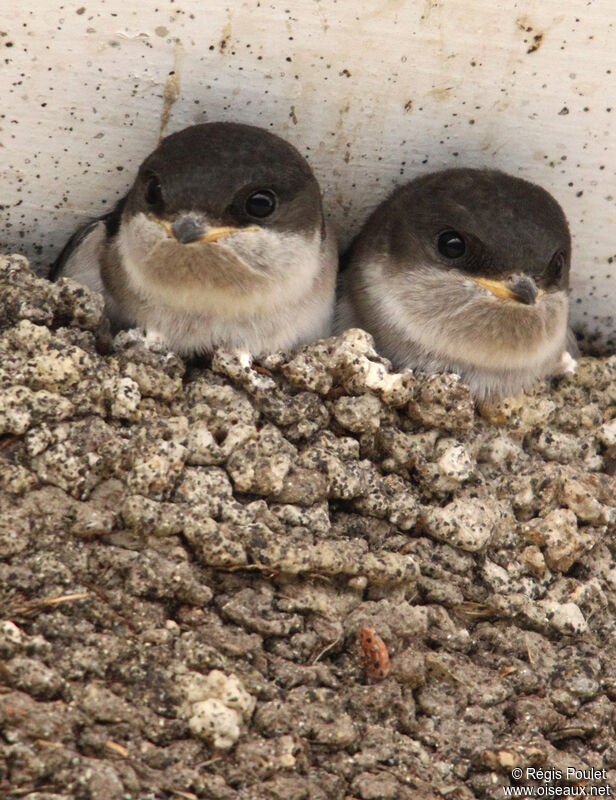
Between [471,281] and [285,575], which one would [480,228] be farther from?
[285,575]

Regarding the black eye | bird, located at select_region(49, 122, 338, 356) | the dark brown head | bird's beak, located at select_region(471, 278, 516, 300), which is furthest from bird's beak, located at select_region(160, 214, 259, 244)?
bird's beak, located at select_region(471, 278, 516, 300)

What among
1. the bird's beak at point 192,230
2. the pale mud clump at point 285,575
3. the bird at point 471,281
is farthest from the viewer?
the bird at point 471,281

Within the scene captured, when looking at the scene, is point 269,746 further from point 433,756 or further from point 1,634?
point 1,634

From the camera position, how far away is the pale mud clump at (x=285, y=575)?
278 cm

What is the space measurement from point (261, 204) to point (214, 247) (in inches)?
8.3

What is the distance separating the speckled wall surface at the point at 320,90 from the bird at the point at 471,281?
0.16 m

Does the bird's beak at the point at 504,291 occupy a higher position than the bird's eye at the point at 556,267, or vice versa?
the bird's eye at the point at 556,267

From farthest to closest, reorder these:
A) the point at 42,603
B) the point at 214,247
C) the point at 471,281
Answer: the point at 471,281
the point at 214,247
the point at 42,603

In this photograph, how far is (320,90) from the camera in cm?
362

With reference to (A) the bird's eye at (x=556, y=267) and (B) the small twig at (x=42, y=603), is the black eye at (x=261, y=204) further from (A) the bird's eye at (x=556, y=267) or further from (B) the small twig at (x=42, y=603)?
(B) the small twig at (x=42, y=603)

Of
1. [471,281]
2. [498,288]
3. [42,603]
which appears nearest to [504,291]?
[498,288]

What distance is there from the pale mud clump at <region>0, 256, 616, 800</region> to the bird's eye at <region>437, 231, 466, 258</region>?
0.39 m

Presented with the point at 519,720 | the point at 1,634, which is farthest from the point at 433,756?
the point at 1,634

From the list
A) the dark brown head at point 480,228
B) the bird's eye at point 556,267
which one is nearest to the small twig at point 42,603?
the dark brown head at point 480,228
